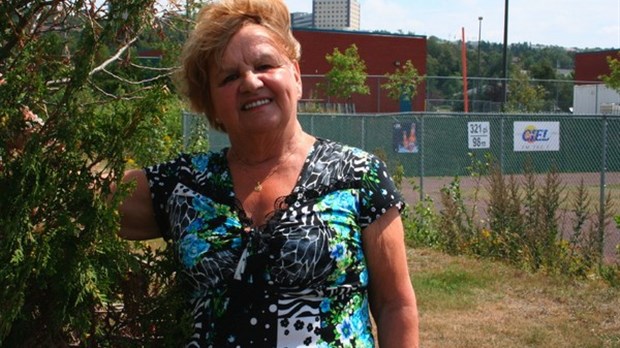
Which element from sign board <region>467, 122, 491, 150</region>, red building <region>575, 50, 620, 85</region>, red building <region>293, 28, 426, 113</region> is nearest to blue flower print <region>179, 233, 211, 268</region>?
sign board <region>467, 122, 491, 150</region>

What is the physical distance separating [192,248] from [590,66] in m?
58.4

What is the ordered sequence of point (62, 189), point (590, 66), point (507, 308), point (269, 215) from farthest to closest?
1. point (590, 66)
2. point (507, 308)
3. point (269, 215)
4. point (62, 189)

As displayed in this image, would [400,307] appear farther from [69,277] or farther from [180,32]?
[180,32]

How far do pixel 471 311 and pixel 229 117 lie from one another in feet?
17.2

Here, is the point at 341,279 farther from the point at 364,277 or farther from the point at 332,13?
the point at 332,13

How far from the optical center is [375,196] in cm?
247

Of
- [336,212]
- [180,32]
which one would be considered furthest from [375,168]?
[180,32]

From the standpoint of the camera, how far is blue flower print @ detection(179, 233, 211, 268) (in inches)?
94.4

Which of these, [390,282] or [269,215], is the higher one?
[269,215]

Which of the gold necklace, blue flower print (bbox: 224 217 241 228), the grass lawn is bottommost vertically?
the grass lawn

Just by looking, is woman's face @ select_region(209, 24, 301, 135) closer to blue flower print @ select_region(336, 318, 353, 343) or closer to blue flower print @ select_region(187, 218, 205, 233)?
blue flower print @ select_region(187, 218, 205, 233)

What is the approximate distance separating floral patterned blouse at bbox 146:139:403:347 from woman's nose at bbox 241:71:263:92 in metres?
0.27

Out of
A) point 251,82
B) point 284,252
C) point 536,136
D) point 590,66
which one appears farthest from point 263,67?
point 590,66

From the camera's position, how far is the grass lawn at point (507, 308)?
257 inches
